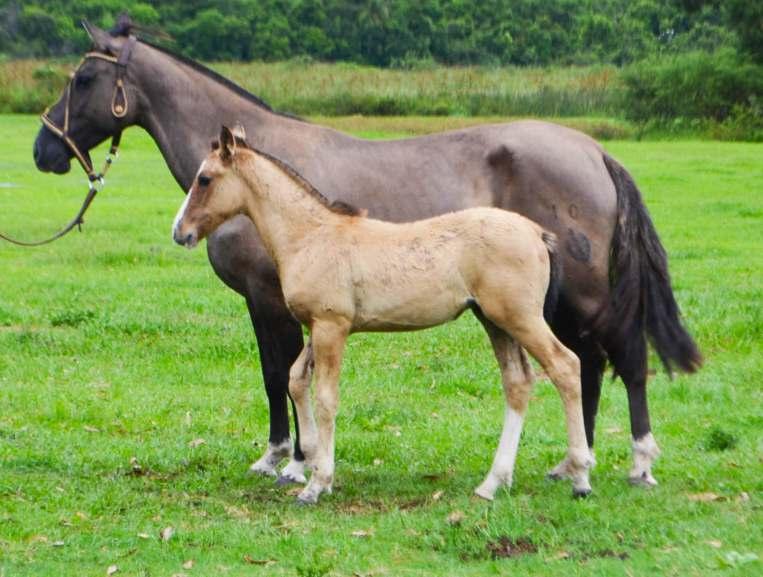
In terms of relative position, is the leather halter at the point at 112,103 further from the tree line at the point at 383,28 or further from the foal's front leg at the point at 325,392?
the tree line at the point at 383,28

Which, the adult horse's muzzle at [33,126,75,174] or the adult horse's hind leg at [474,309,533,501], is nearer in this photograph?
the adult horse's hind leg at [474,309,533,501]

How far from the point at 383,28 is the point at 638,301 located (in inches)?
2041

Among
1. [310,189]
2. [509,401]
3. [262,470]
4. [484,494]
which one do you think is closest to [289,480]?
[262,470]

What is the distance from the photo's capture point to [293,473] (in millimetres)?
7719

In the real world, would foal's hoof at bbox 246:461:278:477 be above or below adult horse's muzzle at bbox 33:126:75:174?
below

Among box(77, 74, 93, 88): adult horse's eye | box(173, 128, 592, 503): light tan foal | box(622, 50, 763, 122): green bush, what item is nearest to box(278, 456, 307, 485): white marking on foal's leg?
box(173, 128, 592, 503): light tan foal

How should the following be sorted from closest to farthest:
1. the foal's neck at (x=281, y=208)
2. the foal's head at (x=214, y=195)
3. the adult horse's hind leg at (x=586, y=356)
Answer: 1. the foal's head at (x=214, y=195)
2. the foal's neck at (x=281, y=208)
3. the adult horse's hind leg at (x=586, y=356)

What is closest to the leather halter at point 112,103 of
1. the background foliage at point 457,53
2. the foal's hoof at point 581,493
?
the foal's hoof at point 581,493

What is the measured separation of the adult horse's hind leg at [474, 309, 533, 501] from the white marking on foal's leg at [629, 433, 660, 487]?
68cm

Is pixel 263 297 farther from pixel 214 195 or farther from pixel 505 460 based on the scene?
pixel 505 460

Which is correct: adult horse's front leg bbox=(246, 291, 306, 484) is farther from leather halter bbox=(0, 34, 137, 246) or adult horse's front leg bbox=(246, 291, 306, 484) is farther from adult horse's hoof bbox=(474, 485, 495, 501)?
leather halter bbox=(0, 34, 137, 246)

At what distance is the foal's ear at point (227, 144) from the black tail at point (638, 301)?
216cm

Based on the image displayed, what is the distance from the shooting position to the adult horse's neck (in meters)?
8.01

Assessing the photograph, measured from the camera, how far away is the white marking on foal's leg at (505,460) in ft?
23.1
